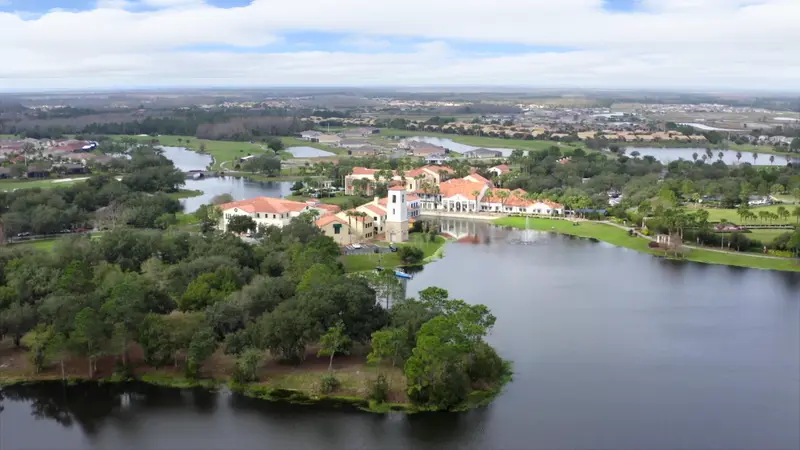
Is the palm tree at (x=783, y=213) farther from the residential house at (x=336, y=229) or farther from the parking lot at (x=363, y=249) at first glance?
the residential house at (x=336, y=229)

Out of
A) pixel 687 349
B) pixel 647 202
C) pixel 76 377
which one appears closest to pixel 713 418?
pixel 687 349

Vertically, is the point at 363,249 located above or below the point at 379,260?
above

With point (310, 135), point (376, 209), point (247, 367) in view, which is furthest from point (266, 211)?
point (310, 135)

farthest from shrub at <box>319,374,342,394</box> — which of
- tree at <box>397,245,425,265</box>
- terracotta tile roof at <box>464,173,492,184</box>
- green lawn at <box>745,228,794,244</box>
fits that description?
terracotta tile roof at <box>464,173,492,184</box>

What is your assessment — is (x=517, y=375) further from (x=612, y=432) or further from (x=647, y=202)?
(x=647, y=202)

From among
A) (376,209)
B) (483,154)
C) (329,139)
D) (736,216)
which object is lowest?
(736,216)

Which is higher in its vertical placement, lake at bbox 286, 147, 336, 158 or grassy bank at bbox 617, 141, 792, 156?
grassy bank at bbox 617, 141, 792, 156

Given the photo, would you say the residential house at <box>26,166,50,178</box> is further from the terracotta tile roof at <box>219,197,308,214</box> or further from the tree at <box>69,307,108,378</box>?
the tree at <box>69,307,108,378</box>

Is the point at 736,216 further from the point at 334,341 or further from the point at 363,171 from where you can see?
the point at 334,341
